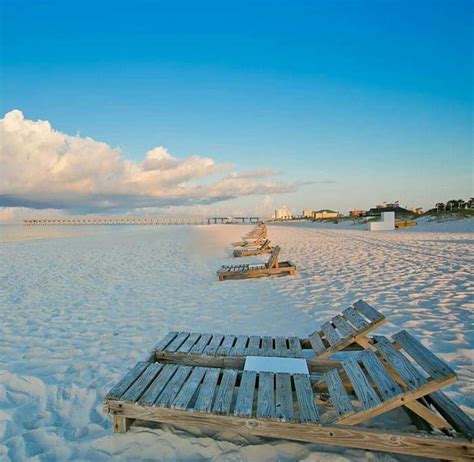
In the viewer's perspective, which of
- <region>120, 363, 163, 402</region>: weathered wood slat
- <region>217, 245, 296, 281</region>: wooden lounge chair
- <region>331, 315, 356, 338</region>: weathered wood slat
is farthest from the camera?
<region>217, 245, 296, 281</region>: wooden lounge chair

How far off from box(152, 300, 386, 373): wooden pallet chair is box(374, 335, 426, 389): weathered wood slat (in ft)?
1.20

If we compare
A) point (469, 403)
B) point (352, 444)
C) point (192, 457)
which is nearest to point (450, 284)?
point (469, 403)

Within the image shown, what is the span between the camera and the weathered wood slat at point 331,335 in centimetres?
365

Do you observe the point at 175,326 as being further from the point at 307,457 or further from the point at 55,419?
the point at 307,457

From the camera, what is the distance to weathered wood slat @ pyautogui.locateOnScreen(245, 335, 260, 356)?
12.2ft

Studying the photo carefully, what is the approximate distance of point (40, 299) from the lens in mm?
7605

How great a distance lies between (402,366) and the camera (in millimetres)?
2660

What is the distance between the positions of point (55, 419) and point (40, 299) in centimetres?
544

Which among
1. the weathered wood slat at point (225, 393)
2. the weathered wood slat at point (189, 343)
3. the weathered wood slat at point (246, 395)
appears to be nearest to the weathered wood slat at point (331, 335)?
the weathered wood slat at point (246, 395)

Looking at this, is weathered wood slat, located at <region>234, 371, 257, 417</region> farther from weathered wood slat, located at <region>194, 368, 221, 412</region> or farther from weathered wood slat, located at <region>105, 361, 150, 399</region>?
weathered wood slat, located at <region>105, 361, 150, 399</region>

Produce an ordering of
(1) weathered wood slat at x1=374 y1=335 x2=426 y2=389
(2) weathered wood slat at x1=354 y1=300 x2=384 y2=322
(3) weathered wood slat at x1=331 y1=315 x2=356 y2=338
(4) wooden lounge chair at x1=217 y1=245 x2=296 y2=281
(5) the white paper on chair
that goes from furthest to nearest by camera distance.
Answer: (4) wooden lounge chair at x1=217 y1=245 x2=296 y2=281 < (3) weathered wood slat at x1=331 y1=315 x2=356 y2=338 < (2) weathered wood slat at x1=354 y1=300 x2=384 y2=322 < (5) the white paper on chair < (1) weathered wood slat at x1=374 y1=335 x2=426 y2=389

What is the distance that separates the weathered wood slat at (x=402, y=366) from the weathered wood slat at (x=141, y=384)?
2189 millimetres

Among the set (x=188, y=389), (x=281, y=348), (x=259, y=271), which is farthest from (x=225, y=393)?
(x=259, y=271)

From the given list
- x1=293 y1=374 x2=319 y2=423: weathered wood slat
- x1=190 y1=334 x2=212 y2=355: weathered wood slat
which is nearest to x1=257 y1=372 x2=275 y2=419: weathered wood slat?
x1=293 y1=374 x2=319 y2=423: weathered wood slat
